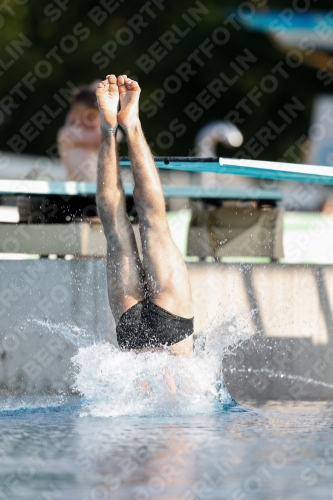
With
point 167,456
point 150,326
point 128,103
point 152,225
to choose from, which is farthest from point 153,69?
point 167,456

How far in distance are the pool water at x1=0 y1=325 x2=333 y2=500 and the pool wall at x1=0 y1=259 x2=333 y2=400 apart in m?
0.12

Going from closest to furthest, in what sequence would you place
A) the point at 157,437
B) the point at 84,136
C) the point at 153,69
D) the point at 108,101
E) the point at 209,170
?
the point at 157,437 < the point at 108,101 < the point at 209,170 < the point at 84,136 < the point at 153,69

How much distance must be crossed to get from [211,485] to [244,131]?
11.9 m

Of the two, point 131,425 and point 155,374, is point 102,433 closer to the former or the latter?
point 131,425

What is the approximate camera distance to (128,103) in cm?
657

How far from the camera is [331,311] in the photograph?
8406 millimetres

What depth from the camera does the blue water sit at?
4.20m

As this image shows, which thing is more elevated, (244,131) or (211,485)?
(244,131)

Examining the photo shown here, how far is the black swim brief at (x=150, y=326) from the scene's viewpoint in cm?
664

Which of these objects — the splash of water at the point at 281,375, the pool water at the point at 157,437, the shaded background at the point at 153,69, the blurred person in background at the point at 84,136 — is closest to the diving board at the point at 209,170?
the blurred person in background at the point at 84,136

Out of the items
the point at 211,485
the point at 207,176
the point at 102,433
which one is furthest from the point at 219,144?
the point at 211,485

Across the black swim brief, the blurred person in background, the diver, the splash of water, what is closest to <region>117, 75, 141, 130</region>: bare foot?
the diver

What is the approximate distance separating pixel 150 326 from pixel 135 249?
0.46 metres

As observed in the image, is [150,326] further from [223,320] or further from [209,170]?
[209,170]
